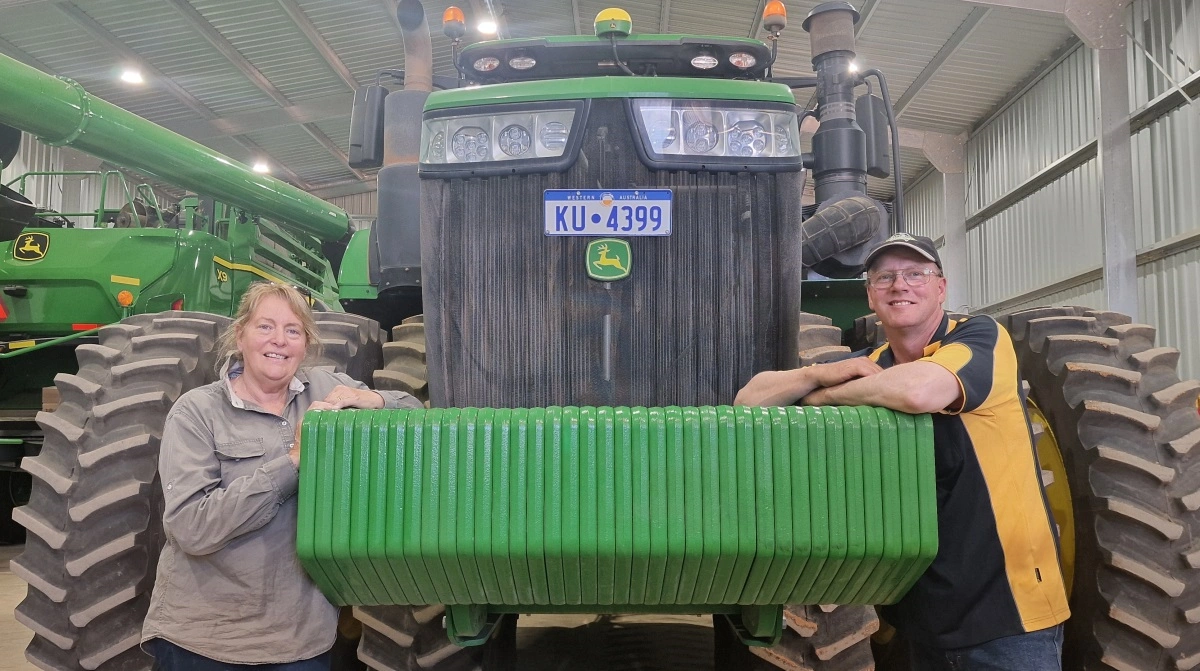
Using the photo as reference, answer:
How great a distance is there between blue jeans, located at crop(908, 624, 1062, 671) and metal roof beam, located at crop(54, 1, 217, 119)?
39.3 ft

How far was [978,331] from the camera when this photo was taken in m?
2.09

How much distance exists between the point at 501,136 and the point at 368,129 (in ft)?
3.32

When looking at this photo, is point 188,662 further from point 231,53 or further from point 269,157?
point 269,157

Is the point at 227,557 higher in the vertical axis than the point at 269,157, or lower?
lower

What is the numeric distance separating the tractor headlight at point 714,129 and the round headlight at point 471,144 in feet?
1.34

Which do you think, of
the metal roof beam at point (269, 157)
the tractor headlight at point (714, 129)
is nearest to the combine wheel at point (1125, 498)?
the tractor headlight at point (714, 129)

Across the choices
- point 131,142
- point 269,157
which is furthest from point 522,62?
point 269,157

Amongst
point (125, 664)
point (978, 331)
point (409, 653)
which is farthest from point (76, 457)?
point (978, 331)

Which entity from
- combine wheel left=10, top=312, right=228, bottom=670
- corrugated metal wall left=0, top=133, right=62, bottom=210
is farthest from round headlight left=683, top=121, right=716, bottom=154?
corrugated metal wall left=0, top=133, right=62, bottom=210

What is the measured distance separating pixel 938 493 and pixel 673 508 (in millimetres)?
650

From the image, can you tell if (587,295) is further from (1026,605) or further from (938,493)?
(1026,605)

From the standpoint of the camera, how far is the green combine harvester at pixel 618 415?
1831mm

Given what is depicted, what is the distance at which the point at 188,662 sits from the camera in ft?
6.95

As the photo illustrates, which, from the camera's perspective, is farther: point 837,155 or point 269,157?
point 269,157
